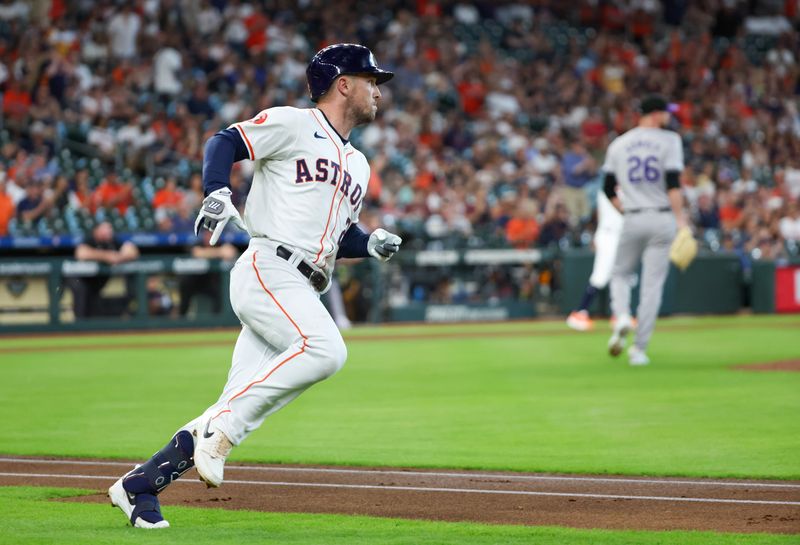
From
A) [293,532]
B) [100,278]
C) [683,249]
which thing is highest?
[683,249]

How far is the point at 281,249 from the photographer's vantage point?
5.57 m

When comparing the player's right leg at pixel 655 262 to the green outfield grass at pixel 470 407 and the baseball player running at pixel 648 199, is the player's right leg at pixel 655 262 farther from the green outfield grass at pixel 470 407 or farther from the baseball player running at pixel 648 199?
the green outfield grass at pixel 470 407

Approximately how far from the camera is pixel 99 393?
11.5 m

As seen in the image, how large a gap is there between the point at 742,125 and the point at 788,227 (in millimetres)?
5113

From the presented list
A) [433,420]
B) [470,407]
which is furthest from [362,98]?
[470,407]

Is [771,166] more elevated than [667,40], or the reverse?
[667,40]

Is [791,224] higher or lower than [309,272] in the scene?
lower


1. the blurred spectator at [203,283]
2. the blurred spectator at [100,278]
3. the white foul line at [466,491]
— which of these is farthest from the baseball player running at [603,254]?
the white foul line at [466,491]

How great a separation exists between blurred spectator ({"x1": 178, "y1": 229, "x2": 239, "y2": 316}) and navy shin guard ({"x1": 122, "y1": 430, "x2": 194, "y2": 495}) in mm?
14410

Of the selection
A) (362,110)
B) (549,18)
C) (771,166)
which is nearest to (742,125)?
(771,166)

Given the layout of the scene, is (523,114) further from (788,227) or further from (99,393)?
(99,393)

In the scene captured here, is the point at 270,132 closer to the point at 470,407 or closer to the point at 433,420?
the point at 433,420

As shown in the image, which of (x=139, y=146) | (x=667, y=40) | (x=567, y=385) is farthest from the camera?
(x=667, y=40)

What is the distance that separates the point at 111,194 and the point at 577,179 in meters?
8.64
